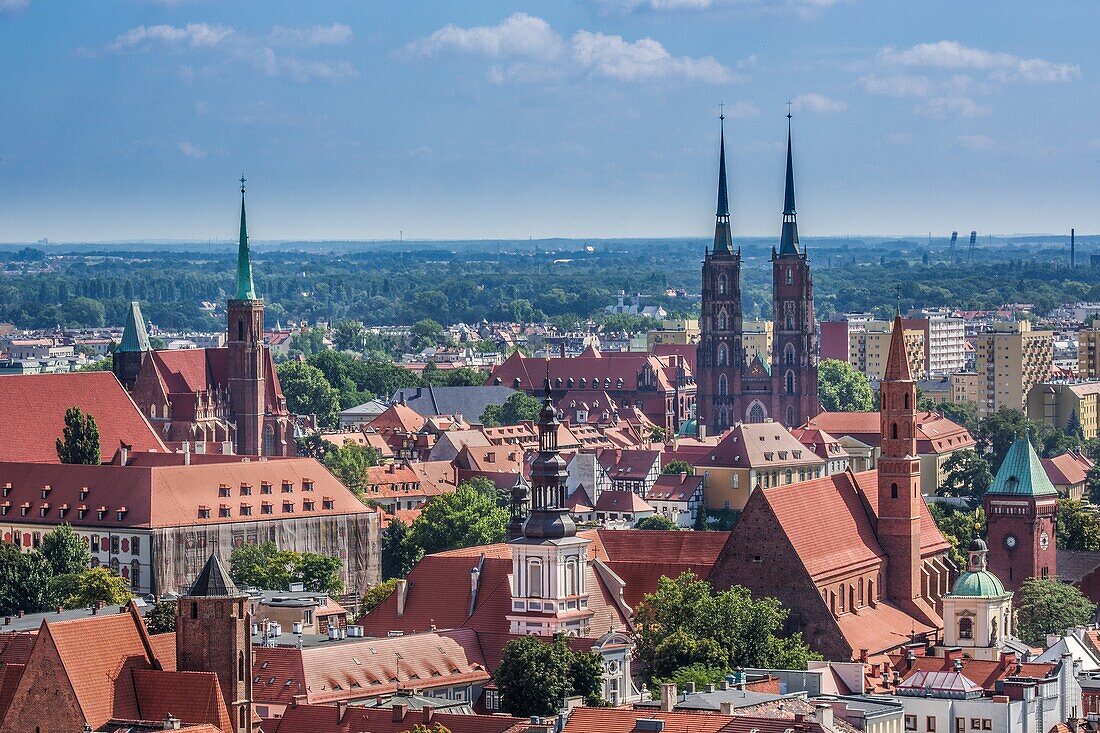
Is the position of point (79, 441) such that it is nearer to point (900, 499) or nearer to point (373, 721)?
point (900, 499)

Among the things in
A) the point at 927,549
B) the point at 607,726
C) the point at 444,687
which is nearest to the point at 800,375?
the point at 927,549

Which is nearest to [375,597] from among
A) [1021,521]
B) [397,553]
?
[397,553]

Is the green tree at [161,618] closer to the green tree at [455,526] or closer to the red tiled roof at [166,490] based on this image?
the red tiled roof at [166,490]

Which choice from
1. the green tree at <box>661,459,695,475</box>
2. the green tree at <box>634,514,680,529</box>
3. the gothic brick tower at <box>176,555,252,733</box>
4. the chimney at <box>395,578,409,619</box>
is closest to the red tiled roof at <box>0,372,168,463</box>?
the green tree at <box>634,514,680,529</box>

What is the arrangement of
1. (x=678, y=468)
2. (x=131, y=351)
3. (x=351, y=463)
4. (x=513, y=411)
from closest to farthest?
(x=351, y=463) < (x=678, y=468) < (x=131, y=351) < (x=513, y=411)

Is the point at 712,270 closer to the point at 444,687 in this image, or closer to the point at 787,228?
the point at 787,228

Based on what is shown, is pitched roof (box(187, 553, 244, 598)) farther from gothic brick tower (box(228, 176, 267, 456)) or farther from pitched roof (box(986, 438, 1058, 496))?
gothic brick tower (box(228, 176, 267, 456))
